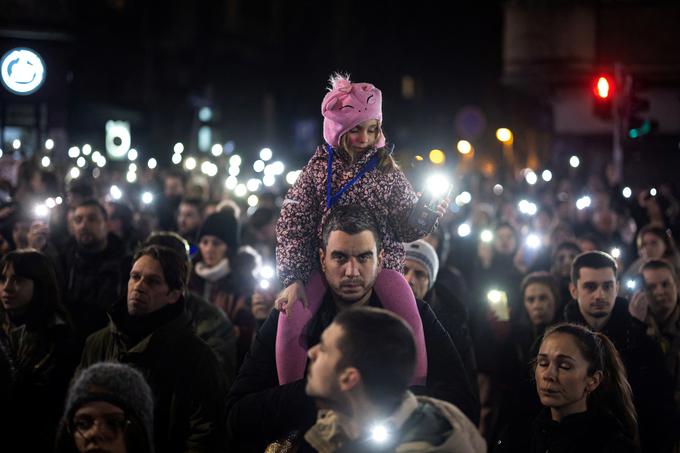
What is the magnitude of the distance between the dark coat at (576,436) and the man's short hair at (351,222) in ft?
4.51

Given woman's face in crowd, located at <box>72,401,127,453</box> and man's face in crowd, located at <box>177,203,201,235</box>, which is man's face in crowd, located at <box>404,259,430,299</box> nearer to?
woman's face in crowd, located at <box>72,401,127,453</box>

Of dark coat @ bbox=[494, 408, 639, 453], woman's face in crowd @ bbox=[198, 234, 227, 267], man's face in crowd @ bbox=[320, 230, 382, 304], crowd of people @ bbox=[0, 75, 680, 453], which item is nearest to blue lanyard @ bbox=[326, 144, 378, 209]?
crowd of people @ bbox=[0, 75, 680, 453]

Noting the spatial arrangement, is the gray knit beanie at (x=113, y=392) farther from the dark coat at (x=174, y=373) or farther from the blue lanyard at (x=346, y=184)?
the blue lanyard at (x=346, y=184)

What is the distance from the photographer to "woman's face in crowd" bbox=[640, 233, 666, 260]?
9758mm

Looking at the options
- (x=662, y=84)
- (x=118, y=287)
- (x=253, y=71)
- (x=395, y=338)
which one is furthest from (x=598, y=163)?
Result: (x=395, y=338)

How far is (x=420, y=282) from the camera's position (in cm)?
712

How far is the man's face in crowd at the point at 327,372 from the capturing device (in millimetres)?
3516

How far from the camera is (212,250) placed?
914cm

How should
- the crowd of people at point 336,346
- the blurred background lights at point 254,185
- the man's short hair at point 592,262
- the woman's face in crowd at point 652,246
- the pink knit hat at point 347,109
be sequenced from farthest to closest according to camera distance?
the blurred background lights at point 254,185, the woman's face in crowd at point 652,246, the man's short hair at point 592,262, the pink knit hat at point 347,109, the crowd of people at point 336,346

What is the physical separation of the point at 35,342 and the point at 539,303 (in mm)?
3944

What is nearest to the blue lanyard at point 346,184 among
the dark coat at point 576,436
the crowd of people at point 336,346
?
the crowd of people at point 336,346

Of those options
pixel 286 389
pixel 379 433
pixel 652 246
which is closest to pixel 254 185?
pixel 652 246

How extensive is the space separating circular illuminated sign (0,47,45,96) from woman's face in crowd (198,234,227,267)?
17.1 feet

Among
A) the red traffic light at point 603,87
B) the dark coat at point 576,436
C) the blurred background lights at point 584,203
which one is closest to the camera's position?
the dark coat at point 576,436
